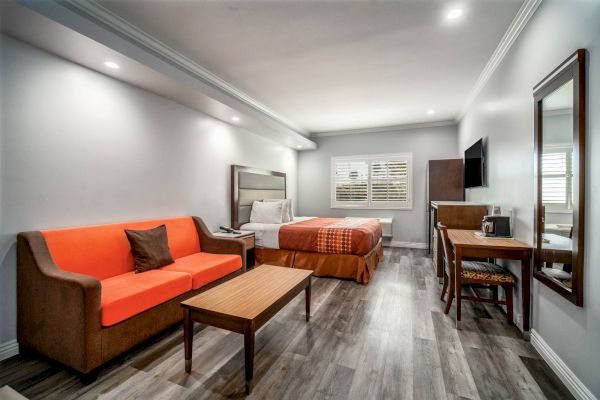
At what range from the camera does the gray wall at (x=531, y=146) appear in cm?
147

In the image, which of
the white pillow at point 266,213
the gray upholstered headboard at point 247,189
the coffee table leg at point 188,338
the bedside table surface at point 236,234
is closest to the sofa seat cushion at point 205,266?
the bedside table surface at point 236,234

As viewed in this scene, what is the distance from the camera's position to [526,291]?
2.19m

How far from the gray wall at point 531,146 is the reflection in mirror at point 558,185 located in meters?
0.15

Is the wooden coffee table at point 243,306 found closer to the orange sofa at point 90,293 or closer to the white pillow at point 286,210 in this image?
the orange sofa at point 90,293

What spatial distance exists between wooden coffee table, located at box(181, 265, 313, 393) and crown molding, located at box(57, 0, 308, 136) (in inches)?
94.9

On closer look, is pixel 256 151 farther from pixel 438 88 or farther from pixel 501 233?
pixel 501 233

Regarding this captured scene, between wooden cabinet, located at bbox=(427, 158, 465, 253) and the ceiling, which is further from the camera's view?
wooden cabinet, located at bbox=(427, 158, 465, 253)

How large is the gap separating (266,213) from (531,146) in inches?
140

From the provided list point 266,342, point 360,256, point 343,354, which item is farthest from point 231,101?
point 343,354

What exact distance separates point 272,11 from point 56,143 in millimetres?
2146

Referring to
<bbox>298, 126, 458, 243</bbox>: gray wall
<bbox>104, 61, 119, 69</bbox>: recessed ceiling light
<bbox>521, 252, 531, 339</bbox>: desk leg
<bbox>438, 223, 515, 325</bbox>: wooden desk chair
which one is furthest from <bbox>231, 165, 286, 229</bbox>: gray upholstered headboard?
<bbox>521, 252, 531, 339</bbox>: desk leg

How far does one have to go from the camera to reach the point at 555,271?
6.05ft

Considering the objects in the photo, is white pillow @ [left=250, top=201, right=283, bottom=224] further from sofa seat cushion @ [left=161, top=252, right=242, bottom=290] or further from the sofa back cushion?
the sofa back cushion

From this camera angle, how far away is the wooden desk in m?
2.19
